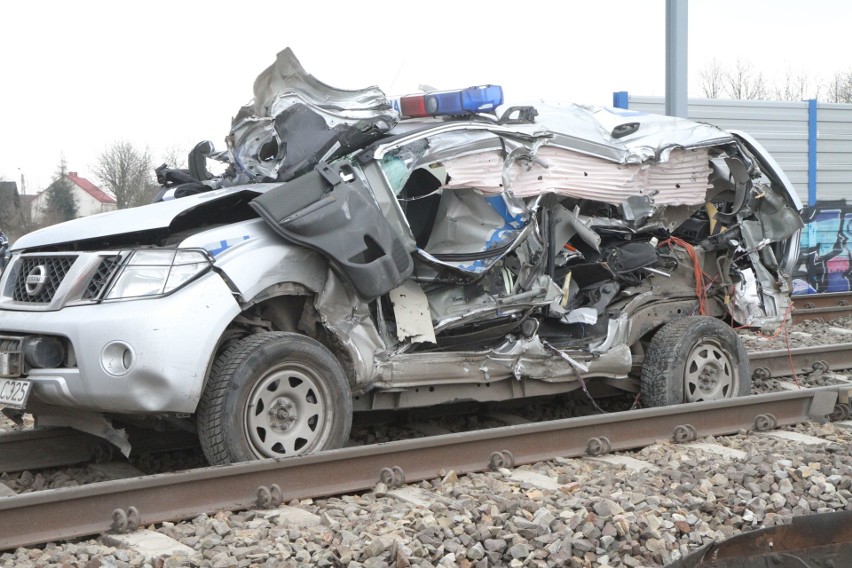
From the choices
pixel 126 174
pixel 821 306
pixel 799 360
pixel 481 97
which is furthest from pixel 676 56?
pixel 126 174

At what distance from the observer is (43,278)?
567cm

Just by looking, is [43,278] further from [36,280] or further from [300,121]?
[300,121]

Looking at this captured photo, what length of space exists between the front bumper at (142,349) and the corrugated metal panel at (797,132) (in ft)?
46.0

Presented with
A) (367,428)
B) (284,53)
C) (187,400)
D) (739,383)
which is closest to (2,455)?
(187,400)

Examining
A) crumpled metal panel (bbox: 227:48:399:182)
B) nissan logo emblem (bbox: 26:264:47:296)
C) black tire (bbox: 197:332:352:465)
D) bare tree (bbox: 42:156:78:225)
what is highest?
crumpled metal panel (bbox: 227:48:399:182)

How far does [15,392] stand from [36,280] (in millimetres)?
661

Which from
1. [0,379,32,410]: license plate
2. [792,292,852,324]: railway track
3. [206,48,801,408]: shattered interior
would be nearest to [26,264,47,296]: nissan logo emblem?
[0,379,32,410]: license plate

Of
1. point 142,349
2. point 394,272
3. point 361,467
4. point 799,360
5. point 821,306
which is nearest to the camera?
point 142,349

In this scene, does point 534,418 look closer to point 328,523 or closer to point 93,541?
point 328,523

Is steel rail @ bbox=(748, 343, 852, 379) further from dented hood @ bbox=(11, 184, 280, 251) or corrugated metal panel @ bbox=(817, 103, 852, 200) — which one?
corrugated metal panel @ bbox=(817, 103, 852, 200)

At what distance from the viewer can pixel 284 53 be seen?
6.29m

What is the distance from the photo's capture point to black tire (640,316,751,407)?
7.48 meters

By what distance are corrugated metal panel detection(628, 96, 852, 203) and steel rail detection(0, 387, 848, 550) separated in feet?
38.2

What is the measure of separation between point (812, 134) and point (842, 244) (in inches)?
88.0
